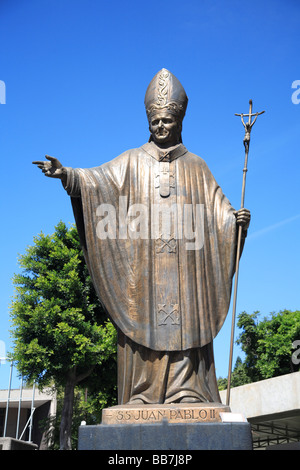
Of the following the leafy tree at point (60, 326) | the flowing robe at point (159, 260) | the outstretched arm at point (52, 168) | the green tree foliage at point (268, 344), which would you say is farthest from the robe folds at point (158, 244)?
the green tree foliage at point (268, 344)

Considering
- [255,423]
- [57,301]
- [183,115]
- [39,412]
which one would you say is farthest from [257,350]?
[183,115]

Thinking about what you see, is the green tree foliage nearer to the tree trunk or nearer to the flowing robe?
the tree trunk

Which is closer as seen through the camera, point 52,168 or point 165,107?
Result: point 52,168

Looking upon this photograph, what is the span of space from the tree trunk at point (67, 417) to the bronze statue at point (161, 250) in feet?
51.7

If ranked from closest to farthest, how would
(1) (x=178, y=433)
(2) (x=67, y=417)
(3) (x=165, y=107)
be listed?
(1) (x=178, y=433) < (3) (x=165, y=107) < (2) (x=67, y=417)

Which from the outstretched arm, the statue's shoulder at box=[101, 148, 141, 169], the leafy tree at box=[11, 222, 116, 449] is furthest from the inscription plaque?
the leafy tree at box=[11, 222, 116, 449]

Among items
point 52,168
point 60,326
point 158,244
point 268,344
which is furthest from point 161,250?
point 268,344

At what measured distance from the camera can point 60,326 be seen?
71.5 feet

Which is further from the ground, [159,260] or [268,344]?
[268,344]

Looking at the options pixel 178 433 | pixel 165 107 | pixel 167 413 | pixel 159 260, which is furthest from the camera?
pixel 165 107

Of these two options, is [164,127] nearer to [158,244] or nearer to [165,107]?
[165,107]

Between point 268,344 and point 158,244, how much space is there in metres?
34.5

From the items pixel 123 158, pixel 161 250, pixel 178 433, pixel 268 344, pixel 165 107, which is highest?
pixel 268 344

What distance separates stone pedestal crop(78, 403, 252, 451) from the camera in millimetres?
5859
